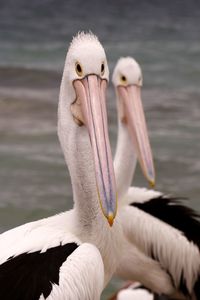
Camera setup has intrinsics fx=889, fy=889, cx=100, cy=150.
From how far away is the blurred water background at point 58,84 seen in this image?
31.3 ft

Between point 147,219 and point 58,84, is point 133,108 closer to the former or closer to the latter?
point 147,219

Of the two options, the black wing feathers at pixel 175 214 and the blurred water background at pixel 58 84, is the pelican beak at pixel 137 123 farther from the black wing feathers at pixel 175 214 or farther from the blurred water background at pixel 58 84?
the blurred water background at pixel 58 84

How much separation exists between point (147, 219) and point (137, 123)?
0.63m

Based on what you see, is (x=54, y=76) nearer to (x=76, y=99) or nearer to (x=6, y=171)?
(x=6, y=171)

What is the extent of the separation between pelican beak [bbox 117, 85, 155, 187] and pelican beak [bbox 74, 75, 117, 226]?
129 cm

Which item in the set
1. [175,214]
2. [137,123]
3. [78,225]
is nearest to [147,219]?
[175,214]

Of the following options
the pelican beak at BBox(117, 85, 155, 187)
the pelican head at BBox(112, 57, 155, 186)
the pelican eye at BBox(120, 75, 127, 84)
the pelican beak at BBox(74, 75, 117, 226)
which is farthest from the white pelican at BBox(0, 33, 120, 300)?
the pelican eye at BBox(120, 75, 127, 84)

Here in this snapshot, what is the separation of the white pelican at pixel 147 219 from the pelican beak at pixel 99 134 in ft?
5.82

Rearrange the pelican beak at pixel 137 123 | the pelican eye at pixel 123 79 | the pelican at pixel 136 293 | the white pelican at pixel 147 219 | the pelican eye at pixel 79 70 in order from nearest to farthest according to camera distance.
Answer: the pelican eye at pixel 79 70
the pelican beak at pixel 137 123
the pelican at pixel 136 293
the white pelican at pixel 147 219
the pelican eye at pixel 123 79

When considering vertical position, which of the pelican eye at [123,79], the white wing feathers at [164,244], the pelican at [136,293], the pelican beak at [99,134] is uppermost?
the pelican eye at [123,79]

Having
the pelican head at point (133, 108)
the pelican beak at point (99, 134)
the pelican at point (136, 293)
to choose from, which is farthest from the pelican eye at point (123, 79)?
the pelican beak at point (99, 134)

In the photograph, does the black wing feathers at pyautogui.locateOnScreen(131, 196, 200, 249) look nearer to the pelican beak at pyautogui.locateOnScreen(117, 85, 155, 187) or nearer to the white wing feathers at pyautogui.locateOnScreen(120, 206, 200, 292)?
the white wing feathers at pyautogui.locateOnScreen(120, 206, 200, 292)

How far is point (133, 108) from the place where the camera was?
17.5 ft

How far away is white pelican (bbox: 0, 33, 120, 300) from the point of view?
11.0ft
